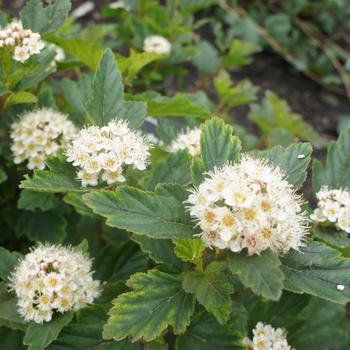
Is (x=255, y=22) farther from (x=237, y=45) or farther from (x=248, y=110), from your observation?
(x=237, y=45)

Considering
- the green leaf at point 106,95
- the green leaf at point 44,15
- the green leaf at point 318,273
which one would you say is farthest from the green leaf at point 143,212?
the green leaf at point 44,15

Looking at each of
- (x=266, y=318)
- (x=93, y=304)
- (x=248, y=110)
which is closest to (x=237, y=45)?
(x=248, y=110)

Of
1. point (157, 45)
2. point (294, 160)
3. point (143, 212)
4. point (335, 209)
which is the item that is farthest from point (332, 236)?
point (157, 45)

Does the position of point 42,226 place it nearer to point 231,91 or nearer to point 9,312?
point 9,312

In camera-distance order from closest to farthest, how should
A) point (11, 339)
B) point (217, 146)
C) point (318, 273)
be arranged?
1. point (318, 273)
2. point (217, 146)
3. point (11, 339)

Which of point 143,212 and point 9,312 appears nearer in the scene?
point 143,212

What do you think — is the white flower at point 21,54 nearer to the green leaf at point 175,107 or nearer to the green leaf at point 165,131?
the green leaf at point 175,107
